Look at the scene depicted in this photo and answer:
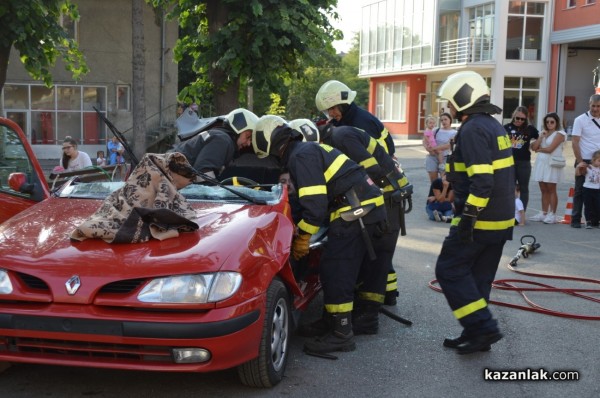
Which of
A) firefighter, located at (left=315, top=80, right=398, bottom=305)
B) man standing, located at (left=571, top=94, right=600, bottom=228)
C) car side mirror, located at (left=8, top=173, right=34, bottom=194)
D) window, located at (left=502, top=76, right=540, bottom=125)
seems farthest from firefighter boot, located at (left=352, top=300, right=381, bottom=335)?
window, located at (left=502, top=76, right=540, bottom=125)

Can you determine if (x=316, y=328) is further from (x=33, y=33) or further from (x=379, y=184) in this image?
(x=33, y=33)

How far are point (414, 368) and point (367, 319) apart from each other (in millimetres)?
872

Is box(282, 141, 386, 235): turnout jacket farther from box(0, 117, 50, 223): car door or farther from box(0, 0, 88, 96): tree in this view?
box(0, 0, 88, 96): tree

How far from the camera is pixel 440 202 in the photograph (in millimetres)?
12312

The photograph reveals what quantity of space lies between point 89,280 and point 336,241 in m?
1.98

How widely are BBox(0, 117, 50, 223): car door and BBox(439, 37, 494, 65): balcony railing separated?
110 feet

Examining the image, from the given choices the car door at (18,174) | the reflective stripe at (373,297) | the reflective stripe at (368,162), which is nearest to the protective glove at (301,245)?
the reflective stripe at (373,297)

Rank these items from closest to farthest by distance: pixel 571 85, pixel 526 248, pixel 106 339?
pixel 106 339 → pixel 526 248 → pixel 571 85

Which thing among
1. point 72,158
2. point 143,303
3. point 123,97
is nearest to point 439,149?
point 72,158

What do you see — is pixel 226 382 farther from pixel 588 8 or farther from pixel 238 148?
pixel 588 8

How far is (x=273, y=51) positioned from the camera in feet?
41.2

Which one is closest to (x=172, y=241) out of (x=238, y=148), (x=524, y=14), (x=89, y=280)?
(x=89, y=280)

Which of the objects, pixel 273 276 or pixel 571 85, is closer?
pixel 273 276

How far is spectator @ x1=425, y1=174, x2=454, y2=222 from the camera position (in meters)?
12.2
